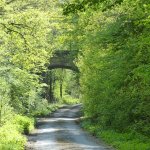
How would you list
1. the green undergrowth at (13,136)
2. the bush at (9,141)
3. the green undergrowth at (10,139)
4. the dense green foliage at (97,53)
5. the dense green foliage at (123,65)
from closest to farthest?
the bush at (9,141) < the green undergrowth at (10,139) < the green undergrowth at (13,136) < the dense green foliage at (97,53) < the dense green foliage at (123,65)

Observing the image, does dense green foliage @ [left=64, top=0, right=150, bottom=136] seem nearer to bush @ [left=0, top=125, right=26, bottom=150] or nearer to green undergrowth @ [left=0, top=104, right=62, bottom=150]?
green undergrowth @ [left=0, top=104, right=62, bottom=150]

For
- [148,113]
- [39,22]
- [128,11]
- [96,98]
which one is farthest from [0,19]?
[96,98]

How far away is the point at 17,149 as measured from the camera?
760 inches

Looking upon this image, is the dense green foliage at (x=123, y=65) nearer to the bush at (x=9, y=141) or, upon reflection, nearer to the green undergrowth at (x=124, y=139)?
the green undergrowth at (x=124, y=139)

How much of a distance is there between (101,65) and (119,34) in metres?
3.07

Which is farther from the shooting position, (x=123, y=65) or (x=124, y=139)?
(x=124, y=139)

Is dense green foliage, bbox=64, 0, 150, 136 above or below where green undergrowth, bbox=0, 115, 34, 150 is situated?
above

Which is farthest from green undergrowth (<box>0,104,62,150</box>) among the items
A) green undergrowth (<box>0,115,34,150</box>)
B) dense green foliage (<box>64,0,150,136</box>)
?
dense green foliage (<box>64,0,150,136</box>)

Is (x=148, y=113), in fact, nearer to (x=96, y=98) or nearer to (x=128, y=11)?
(x=128, y=11)

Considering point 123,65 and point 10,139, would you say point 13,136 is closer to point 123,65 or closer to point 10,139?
point 10,139

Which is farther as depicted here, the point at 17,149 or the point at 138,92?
the point at 138,92

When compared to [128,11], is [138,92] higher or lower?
lower

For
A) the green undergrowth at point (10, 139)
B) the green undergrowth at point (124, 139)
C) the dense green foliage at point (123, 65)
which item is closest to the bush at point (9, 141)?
the green undergrowth at point (10, 139)

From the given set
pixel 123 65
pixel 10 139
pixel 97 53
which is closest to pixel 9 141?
pixel 10 139
